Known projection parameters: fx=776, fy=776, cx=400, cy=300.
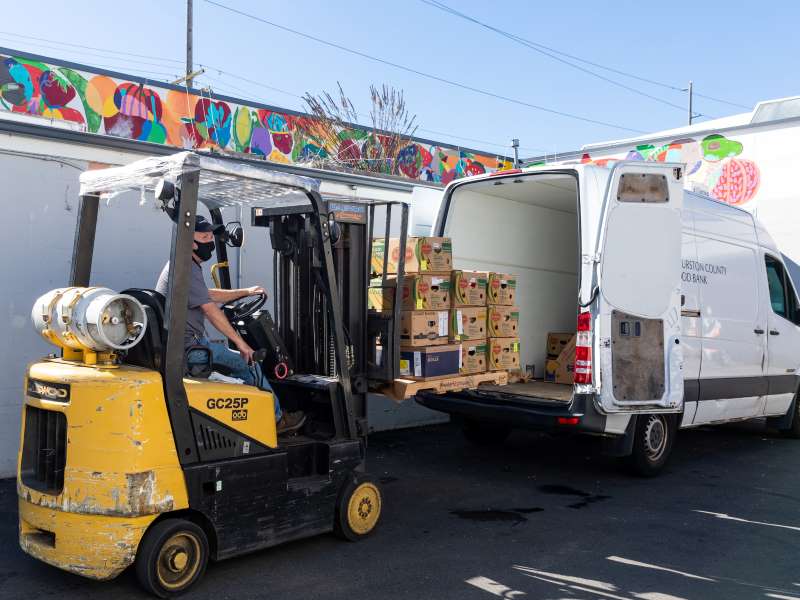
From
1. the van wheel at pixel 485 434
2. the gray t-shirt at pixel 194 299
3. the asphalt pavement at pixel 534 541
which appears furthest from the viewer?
the van wheel at pixel 485 434

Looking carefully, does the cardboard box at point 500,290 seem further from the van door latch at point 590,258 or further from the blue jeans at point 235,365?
the blue jeans at point 235,365

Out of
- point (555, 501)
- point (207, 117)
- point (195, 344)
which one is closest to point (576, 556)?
point (555, 501)

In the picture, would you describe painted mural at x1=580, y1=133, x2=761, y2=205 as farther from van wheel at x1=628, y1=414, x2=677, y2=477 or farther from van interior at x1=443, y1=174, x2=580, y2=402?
van wheel at x1=628, y1=414, x2=677, y2=477

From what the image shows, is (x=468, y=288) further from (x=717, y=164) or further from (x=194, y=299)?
(x=717, y=164)

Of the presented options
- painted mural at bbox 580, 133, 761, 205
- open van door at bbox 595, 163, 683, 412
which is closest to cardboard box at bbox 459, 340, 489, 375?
open van door at bbox 595, 163, 683, 412

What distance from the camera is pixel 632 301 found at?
6645mm

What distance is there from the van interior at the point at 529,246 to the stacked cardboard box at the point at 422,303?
1541 millimetres

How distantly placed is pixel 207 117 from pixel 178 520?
13.5m

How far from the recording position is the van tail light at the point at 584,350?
21.1 ft

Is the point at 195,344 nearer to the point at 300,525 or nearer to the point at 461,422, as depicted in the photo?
the point at 300,525

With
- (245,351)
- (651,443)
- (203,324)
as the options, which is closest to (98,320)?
(203,324)

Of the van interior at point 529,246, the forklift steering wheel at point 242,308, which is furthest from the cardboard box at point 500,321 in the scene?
the forklift steering wheel at point 242,308

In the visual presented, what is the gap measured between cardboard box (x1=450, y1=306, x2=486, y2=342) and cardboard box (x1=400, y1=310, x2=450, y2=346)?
4.3 inches

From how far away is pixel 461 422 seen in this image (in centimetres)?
800
